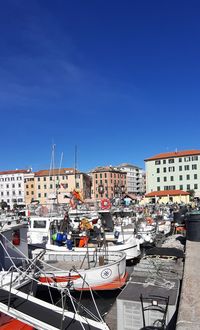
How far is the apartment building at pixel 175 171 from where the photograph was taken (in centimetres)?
9388

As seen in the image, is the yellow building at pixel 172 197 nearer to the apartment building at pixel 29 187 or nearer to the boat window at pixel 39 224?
the apartment building at pixel 29 187

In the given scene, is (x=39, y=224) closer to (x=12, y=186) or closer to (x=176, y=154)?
(x=176, y=154)

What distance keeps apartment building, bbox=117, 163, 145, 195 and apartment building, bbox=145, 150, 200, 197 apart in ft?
153

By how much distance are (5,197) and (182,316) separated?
126 m

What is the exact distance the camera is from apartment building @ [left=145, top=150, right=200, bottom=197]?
9388 centimetres

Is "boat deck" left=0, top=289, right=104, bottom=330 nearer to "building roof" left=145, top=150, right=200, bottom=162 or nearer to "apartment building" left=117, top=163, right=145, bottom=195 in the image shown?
"building roof" left=145, top=150, right=200, bottom=162

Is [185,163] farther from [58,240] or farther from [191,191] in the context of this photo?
[58,240]

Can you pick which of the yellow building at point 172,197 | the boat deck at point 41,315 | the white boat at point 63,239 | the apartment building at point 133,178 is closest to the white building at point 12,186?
the apartment building at point 133,178

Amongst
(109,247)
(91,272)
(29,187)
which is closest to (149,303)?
(91,272)

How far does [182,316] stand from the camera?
14.2 feet

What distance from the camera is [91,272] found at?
47.3ft

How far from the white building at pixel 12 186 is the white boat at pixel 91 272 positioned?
109789 mm

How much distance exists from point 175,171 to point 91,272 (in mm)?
84395

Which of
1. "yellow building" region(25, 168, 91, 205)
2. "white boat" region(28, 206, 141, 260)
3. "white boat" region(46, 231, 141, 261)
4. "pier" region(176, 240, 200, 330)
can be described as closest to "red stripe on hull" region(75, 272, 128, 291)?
"white boat" region(46, 231, 141, 261)
